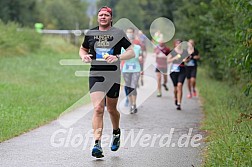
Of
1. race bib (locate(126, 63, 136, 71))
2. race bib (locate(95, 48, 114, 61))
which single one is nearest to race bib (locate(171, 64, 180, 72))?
race bib (locate(126, 63, 136, 71))

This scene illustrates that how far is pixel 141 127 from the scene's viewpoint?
12688mm

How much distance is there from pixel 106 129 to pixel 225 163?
477cm

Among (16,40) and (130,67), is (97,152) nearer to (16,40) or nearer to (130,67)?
(130,67)

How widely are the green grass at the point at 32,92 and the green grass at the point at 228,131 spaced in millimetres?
3532

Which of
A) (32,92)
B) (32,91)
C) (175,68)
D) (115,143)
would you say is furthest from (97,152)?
(32,91)

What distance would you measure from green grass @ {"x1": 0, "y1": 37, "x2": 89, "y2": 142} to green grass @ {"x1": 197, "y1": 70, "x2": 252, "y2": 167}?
353 centimetres

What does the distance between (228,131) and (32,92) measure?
8844 mm

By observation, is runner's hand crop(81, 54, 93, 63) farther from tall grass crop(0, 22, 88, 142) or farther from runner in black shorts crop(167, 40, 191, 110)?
runner in black shorts crop(167, 40, 191, 110)

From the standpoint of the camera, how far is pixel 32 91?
18375 millimetres

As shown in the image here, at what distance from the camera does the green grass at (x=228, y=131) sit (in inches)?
314

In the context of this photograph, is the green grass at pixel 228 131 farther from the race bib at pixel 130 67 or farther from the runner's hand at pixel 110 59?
the race bib at pixel 130 67

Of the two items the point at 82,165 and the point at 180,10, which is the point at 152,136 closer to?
the point at 82,165

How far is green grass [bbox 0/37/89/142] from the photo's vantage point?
41.3 ft

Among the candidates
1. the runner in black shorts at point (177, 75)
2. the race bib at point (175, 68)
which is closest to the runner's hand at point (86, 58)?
the runner in black shorts at point (177, 75)
